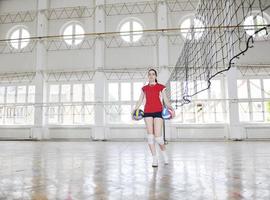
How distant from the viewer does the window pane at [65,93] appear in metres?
11.9

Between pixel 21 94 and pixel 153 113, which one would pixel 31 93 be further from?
pixel 153 113

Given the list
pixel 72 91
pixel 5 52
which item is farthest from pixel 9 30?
pixel 72 91

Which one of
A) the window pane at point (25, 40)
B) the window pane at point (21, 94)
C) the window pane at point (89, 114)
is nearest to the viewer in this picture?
the window pane at point (89, 114)

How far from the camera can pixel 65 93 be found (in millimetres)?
11945

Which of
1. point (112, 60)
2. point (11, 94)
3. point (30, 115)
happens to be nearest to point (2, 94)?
point (11, 94)

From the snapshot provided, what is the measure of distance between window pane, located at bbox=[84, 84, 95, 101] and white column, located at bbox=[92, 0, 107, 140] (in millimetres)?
509

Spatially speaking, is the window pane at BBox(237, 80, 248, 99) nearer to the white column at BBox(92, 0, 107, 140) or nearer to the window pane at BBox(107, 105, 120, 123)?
the window pane at BBox(107, 105, 120, 123)

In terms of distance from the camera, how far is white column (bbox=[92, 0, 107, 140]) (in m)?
11.0

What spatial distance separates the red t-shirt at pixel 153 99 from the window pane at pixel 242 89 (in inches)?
358

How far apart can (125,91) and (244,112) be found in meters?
6.10

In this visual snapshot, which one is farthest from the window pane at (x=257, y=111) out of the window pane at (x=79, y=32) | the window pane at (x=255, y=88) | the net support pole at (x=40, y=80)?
the net support pole at (x=40, y=80)

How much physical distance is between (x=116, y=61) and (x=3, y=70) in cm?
650

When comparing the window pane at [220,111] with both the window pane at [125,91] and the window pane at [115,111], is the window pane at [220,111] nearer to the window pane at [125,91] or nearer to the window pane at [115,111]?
the window pane at [125,91]

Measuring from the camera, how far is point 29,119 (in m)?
12.0
